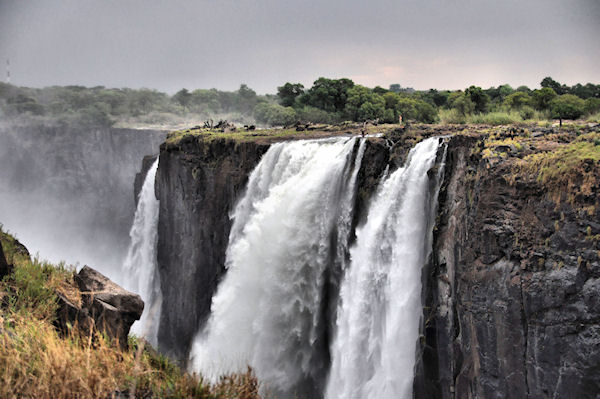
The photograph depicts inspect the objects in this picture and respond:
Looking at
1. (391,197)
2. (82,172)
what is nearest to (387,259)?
(391,197)

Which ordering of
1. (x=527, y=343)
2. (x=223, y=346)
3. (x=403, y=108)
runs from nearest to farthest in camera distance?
(x=527, y=343), (x=223, y=346), (x=403, y=108)

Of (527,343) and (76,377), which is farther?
(527,343)

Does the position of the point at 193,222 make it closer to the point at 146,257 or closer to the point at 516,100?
the point at 146,257

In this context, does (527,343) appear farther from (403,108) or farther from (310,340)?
(403,108)

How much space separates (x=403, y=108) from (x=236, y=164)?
14.5 meters

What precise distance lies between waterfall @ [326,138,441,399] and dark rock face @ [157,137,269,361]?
736 centimetres

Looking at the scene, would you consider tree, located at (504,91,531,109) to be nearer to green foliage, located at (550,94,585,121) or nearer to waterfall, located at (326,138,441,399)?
green foliage, located at (550,94,585,121)

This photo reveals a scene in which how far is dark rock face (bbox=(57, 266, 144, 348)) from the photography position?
18.7 feet

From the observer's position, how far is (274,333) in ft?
44.9

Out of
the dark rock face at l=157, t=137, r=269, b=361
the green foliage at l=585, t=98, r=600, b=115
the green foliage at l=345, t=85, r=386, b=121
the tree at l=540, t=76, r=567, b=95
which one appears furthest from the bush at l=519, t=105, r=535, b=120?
the green foliage at l=345, t=85, r=386, b=121

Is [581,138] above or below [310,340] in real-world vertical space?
above

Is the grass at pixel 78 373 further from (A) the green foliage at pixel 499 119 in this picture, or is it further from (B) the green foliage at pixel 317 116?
(B) the green foliage at pixel 317 116

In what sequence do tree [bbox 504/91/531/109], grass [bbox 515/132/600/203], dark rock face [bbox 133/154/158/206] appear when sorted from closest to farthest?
grass [bbox 515/132/600/203]
tree [bbox 504/91/531/109]
dark rock face [bbox 133/154/158/206]

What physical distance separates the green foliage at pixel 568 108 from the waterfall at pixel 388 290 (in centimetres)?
619
